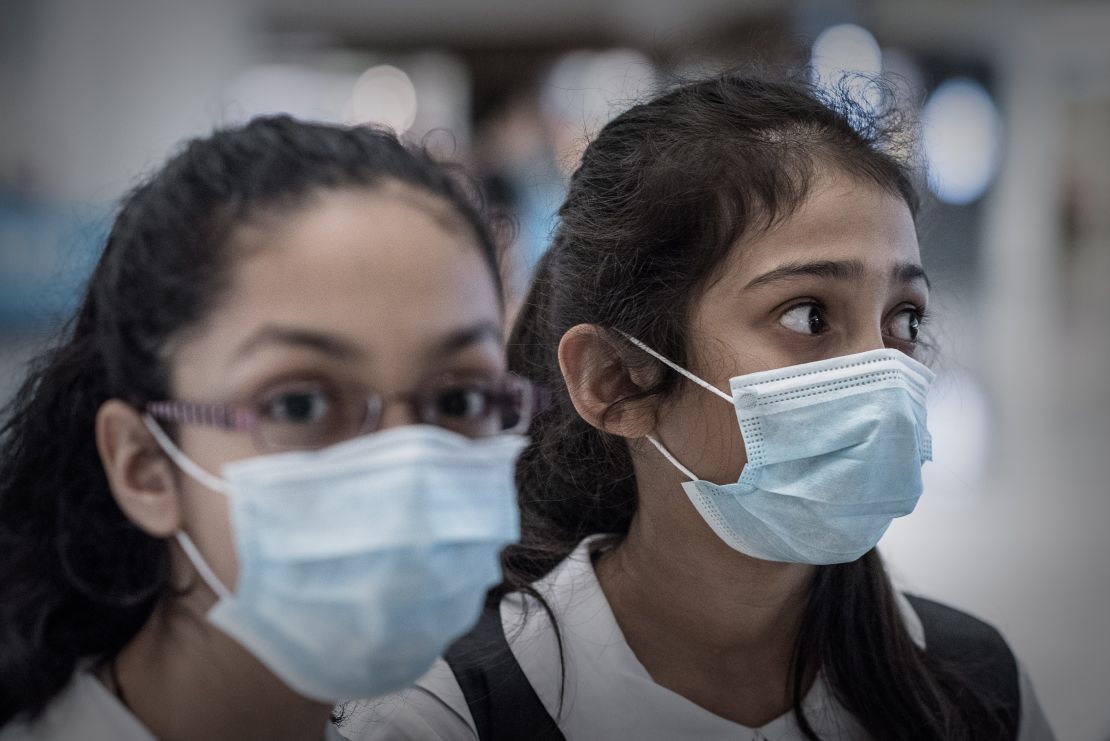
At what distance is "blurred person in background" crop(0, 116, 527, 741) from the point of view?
41.8 inches

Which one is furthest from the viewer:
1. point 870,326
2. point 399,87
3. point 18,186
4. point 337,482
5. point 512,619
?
point 399,87

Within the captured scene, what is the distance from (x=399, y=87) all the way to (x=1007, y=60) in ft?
24.0

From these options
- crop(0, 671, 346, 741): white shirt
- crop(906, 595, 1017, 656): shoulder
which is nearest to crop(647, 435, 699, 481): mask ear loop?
crop(906, 595, 1017, 656): shoulder

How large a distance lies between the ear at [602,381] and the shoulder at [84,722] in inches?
27.9

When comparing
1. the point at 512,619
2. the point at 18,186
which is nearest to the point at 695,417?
the point at 512,619

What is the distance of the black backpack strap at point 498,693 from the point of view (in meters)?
1.47

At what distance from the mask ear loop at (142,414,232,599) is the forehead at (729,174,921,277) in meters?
0.73

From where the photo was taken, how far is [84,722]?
1133 mm

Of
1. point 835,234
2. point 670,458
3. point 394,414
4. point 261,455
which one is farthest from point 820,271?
point 261,455

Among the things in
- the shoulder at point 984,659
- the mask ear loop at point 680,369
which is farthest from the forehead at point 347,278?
the shoulder at point 984,659

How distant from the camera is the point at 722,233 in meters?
1.48

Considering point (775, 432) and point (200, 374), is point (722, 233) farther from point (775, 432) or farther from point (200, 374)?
point (200, 374)

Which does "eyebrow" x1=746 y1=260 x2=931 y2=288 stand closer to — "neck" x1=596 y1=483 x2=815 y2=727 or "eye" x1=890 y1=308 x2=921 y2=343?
"eye" x1=890 y1=308 x2=921 y2=343

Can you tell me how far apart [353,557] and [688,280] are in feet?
2.16
